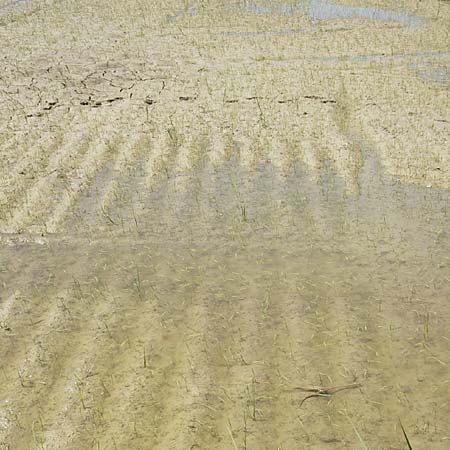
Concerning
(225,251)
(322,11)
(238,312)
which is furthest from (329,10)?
(238,312)

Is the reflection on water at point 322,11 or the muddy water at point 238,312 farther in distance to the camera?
the reflection on water at point 322,11

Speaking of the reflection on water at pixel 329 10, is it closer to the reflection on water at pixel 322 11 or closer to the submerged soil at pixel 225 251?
the reflection on water at pixel 322 11

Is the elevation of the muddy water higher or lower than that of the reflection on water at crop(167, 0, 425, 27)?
higher

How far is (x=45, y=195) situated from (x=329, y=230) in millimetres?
3372

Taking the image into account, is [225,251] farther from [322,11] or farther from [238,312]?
[322,11]

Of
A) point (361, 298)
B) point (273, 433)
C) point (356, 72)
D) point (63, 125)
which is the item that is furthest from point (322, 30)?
point (273, 433)

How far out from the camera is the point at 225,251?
228 inches

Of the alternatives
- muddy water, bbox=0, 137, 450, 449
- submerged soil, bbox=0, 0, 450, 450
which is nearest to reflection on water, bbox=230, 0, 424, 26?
submerged soil, bbox=0, 0, 450, 450

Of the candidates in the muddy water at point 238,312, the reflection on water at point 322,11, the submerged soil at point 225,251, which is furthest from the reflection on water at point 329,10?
the muddy water at point 238,312

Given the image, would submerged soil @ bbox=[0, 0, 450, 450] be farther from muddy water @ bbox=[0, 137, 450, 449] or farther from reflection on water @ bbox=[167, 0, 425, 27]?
reflection on water @ bbox=[167, 0, 425, 27]

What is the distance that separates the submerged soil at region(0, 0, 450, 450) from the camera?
3.85 m

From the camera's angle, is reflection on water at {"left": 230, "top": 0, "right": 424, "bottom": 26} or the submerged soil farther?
reflection on water at {"left": 230, "top": 0, "right": 424, "bottom": 26}

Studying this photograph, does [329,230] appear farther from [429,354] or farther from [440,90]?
[440,90]

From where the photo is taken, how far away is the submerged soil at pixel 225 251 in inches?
151
